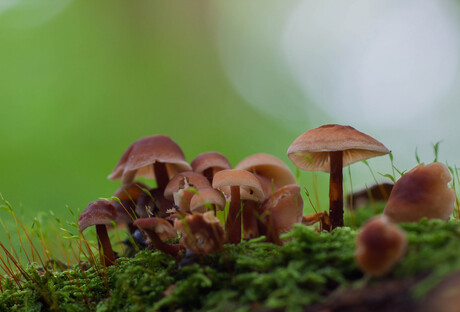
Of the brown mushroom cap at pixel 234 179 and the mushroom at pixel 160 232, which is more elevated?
the brown mushroom cap at pixel 234 179

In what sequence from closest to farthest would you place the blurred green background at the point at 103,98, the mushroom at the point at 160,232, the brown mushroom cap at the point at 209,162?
1. the mushroom at the point at 160,232
2. the brown mushroom cap at the point at 209,162
3. the blurred green background at the point at 103,98

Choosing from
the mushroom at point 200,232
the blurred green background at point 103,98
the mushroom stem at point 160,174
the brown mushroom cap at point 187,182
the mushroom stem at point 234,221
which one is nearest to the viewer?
the mushroom at point 200,232

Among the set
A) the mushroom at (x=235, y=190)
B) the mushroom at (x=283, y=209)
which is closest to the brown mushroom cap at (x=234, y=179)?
the mushroom at (x=235, y=190)

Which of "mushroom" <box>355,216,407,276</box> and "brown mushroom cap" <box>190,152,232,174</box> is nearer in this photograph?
"mushroom" <box>355,216,407,276</box>

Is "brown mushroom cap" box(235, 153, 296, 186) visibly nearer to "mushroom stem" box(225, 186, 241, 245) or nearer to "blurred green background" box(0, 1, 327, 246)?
"mushroom stem" box(225, 186, 241, 245)

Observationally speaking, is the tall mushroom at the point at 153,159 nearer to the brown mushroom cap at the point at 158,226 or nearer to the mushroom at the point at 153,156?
the mushroom at the point at 153,156

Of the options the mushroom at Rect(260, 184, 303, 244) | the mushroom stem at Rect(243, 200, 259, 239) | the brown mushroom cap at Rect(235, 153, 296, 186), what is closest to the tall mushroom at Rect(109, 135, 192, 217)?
the brown mushroom cap at Rect(235, 153, 296, 186)
